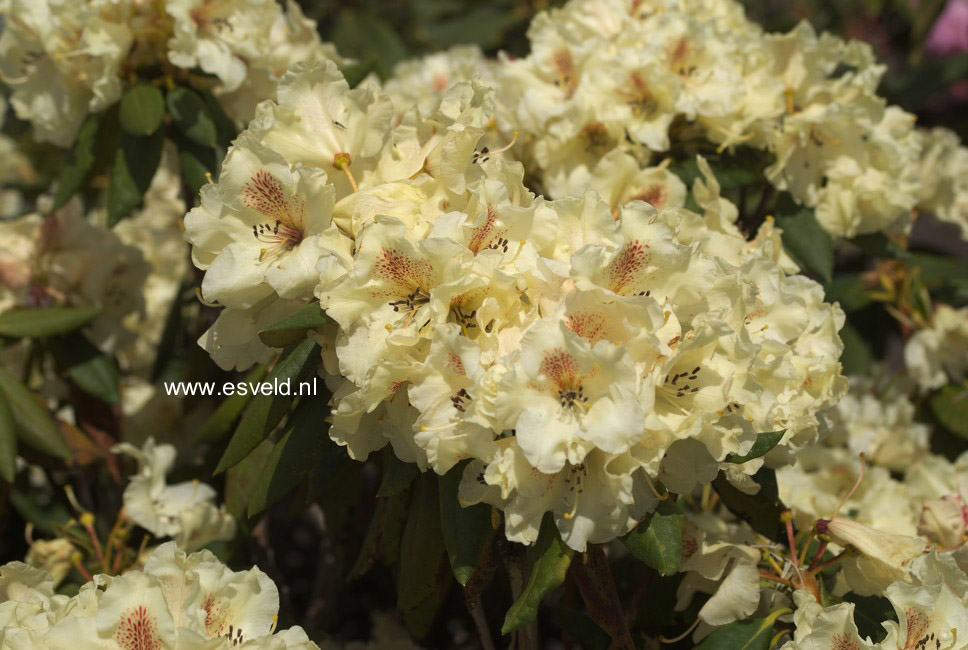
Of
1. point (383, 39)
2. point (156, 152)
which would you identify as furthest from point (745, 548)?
point (383, 39)

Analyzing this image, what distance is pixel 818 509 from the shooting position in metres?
1.62

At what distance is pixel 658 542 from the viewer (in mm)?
1121

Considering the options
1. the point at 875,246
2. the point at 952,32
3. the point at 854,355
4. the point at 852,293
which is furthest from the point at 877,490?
the point at 952,32

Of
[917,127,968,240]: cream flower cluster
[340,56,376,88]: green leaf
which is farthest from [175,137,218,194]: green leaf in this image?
[917,127,968,240]: cream flower cluster

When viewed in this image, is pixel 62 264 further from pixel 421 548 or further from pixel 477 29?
pixel 477 29

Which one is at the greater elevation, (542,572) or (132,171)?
(542,572)

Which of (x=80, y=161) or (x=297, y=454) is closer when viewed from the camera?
(x=297, y=454)

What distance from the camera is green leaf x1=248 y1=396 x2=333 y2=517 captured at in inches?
49.6

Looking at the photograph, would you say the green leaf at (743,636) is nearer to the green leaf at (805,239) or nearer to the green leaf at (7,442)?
the green leaf at (805,239)

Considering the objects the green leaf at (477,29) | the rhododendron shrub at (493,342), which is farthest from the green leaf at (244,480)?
the green leaf at (477,29)

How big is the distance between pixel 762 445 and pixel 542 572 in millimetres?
277

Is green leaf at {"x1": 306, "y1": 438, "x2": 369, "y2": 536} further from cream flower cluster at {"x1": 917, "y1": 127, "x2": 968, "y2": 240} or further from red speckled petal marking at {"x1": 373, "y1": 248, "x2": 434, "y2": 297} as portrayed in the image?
cream flower cluster at {"x1": 917, "y1": 127, "x2": 968, "y2": 240}

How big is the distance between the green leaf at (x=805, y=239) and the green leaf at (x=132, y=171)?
105 centimetres

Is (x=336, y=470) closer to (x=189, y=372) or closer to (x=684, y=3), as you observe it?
(x=189, y=372)
